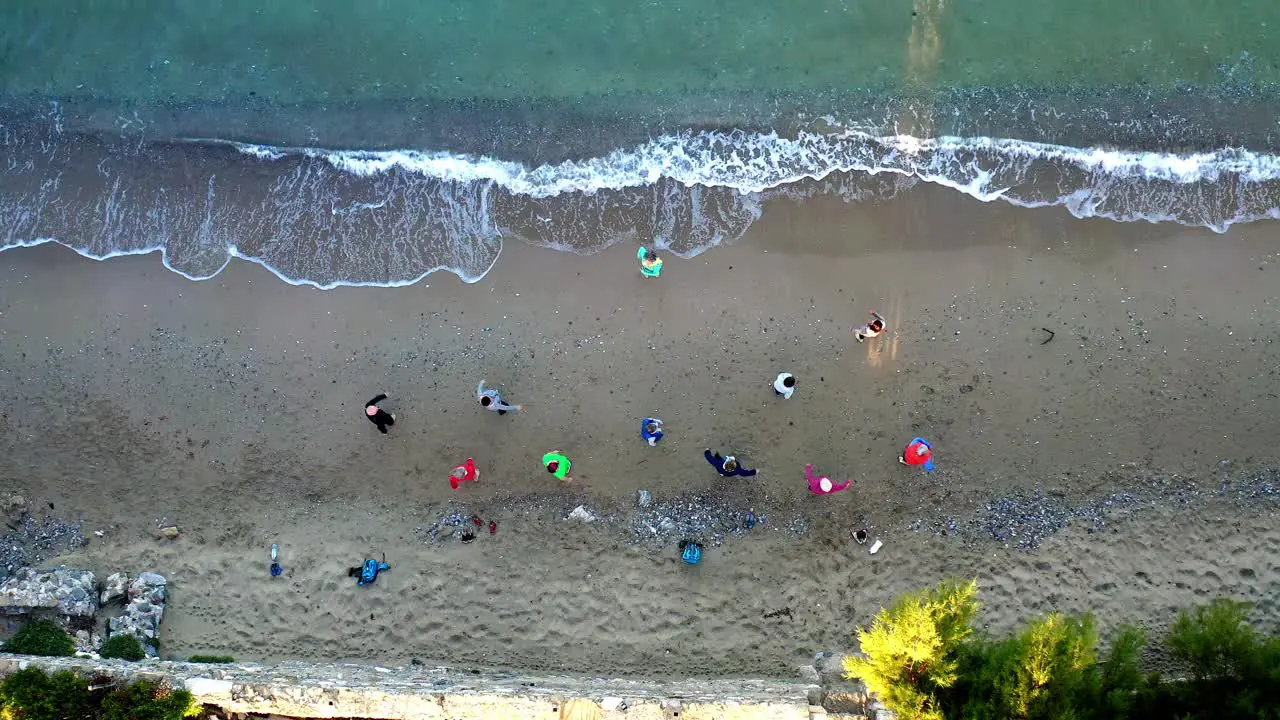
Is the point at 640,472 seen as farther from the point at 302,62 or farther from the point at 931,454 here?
the point at 302,62

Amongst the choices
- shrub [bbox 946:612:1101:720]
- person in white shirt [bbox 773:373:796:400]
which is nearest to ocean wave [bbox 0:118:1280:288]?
person in white shirt [bbox 773:373:796:400]

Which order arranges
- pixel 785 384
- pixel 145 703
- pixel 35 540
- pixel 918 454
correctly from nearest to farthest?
pixel 145 703 → pixel 918 454 → pixel 785 384 → pixel 35 540

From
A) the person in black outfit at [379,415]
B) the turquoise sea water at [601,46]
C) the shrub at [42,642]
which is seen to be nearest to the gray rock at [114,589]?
the shrub at [42,642]

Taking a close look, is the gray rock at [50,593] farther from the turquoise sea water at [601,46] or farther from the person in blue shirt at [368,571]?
the turquoise sea water at [601,46]

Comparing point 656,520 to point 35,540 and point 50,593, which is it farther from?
point 35,540

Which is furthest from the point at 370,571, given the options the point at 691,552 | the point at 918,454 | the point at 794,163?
the point at 794,163

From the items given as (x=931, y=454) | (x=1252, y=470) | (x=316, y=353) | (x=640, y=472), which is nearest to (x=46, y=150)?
(x=316, y=353)

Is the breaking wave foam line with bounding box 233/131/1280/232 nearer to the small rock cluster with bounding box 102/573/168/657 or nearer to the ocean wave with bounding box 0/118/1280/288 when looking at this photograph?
the ocean wave with bounding box 0/118/1280/288
